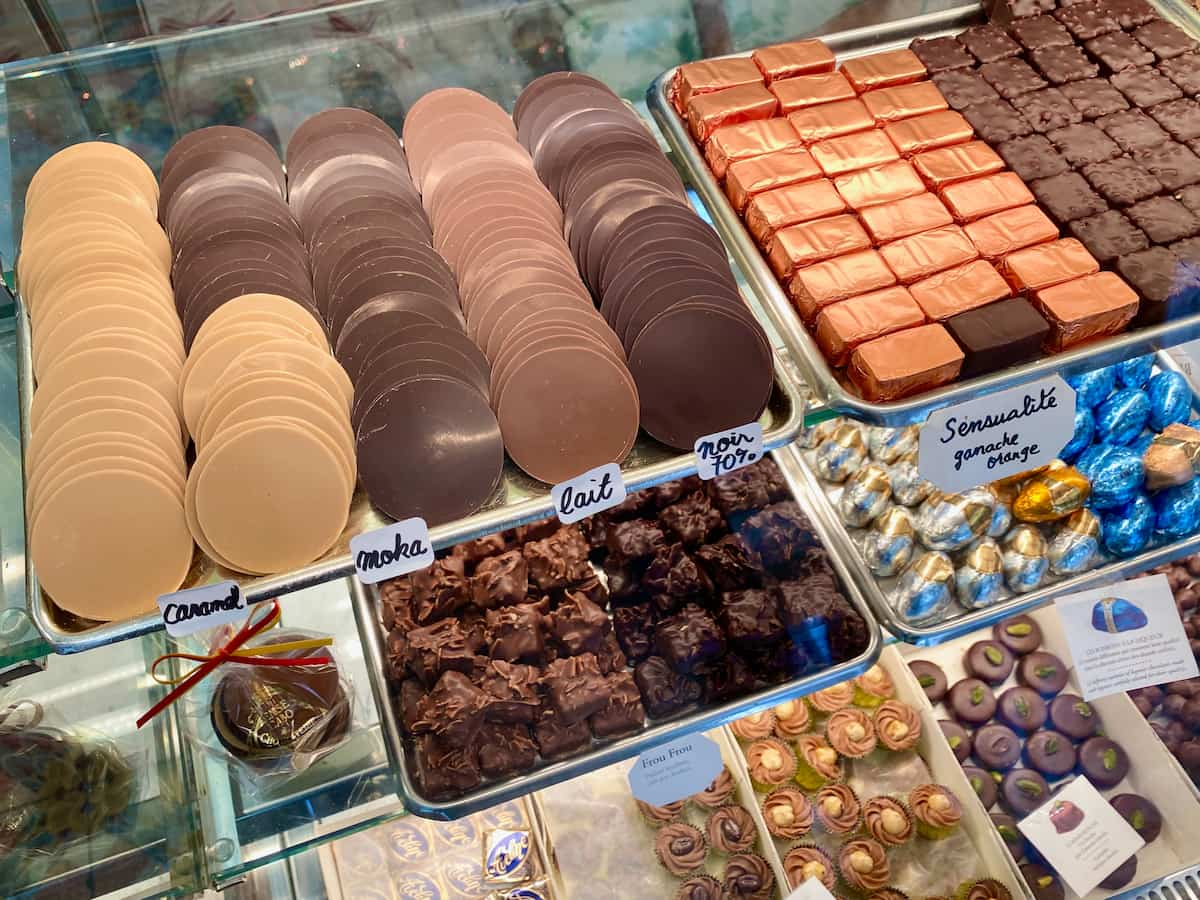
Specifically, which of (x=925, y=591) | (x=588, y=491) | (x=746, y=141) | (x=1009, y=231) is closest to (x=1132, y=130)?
(x=1009, y=231)

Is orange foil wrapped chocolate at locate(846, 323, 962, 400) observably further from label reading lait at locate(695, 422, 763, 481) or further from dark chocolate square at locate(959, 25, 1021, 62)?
dark chocolate square at locate(959, 25, 1021, 62)

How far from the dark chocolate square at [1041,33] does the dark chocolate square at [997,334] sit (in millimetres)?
824

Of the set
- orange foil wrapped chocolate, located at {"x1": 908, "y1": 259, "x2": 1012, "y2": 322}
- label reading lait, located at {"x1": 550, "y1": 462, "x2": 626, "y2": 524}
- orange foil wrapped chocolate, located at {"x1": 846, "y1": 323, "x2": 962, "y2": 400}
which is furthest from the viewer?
orange foil wrapped chocolate, located at {"x1": 908, "y1": 259, "x2": 1012, "y2": 322}

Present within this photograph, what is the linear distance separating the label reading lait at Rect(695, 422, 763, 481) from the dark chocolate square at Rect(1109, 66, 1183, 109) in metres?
1.26

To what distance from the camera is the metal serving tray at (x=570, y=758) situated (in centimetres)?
181

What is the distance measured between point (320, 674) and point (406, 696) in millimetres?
165

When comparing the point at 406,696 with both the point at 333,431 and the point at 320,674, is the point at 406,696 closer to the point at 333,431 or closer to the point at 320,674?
the point at 320,674

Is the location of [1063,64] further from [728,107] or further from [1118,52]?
[728,107]

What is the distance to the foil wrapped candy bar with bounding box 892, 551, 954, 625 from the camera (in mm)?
2098

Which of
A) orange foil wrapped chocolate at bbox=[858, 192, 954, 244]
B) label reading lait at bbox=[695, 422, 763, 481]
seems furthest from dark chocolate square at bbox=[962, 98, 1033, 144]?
label reading lait at bbox=[695, 422, 763, 481]

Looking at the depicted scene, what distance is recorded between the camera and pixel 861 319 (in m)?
1.73

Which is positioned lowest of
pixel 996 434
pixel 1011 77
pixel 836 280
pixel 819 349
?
pixel 996 434

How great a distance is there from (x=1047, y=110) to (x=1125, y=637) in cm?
111

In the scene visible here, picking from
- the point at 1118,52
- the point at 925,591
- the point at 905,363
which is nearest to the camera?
the point at 905,363
